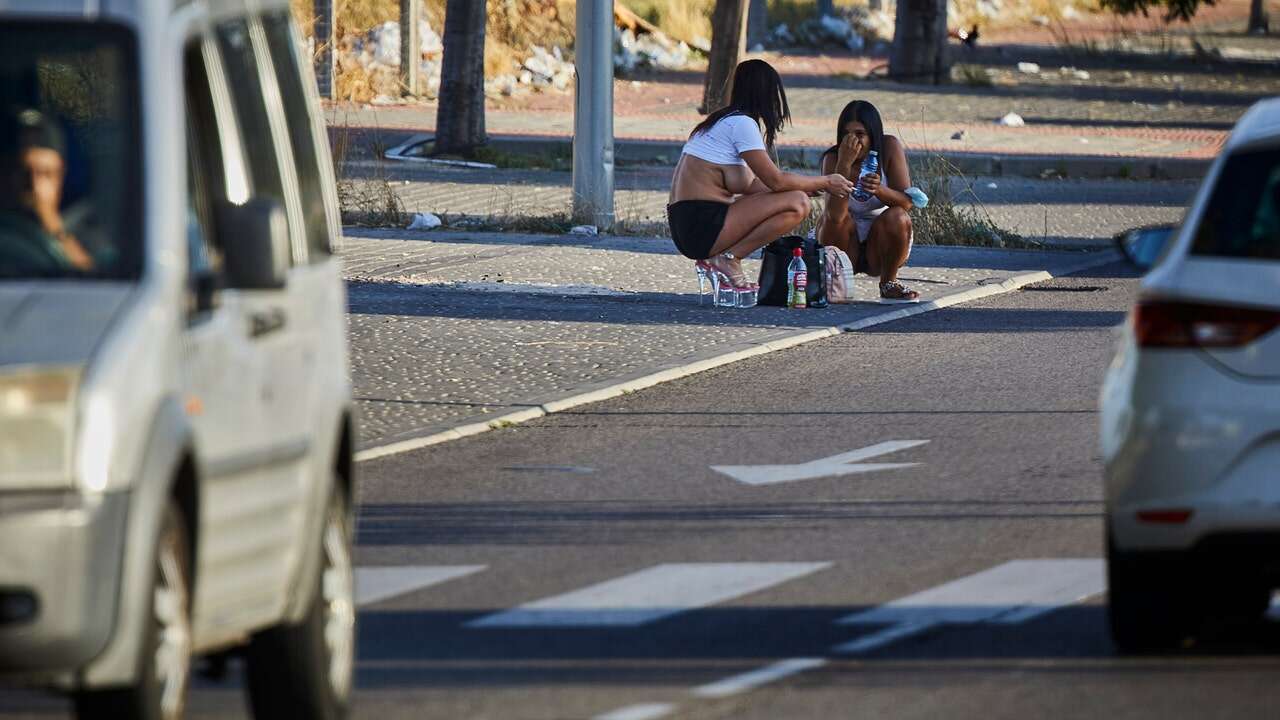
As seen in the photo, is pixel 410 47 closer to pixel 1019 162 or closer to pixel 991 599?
pixel 1019 162

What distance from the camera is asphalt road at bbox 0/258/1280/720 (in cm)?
682

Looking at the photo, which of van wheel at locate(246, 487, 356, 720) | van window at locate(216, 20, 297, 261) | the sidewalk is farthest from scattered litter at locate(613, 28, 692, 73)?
van wheel at locate(246, 487, 356, 720)

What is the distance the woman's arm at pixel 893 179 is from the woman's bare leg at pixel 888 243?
8 cm

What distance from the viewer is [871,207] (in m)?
17.5

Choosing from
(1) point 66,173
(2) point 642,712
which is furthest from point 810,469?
(1) point 66,173

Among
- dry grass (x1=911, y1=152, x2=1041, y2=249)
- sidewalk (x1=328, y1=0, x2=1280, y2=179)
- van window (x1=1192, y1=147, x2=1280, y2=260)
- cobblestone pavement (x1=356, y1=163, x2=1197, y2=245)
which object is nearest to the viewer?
van window (x1=1192, y1=147, x2=1280, y2=260)

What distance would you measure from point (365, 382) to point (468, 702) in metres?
6.95

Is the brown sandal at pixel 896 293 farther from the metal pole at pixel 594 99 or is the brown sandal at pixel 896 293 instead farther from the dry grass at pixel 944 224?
the metal pole at pixel 594 99

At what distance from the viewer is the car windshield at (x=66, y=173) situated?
215 inches

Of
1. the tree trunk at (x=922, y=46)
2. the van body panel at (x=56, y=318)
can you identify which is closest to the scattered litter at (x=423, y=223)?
the van body panel at (x=56, y=318)

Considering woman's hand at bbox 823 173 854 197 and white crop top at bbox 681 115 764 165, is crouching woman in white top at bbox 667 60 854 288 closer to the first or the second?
white crop top at bbox 681 115 764 165

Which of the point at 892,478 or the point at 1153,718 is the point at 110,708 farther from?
the point at 892,478

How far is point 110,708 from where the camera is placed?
5.10 metres

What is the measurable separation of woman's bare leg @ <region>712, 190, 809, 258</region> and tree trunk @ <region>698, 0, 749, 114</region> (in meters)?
13.1
